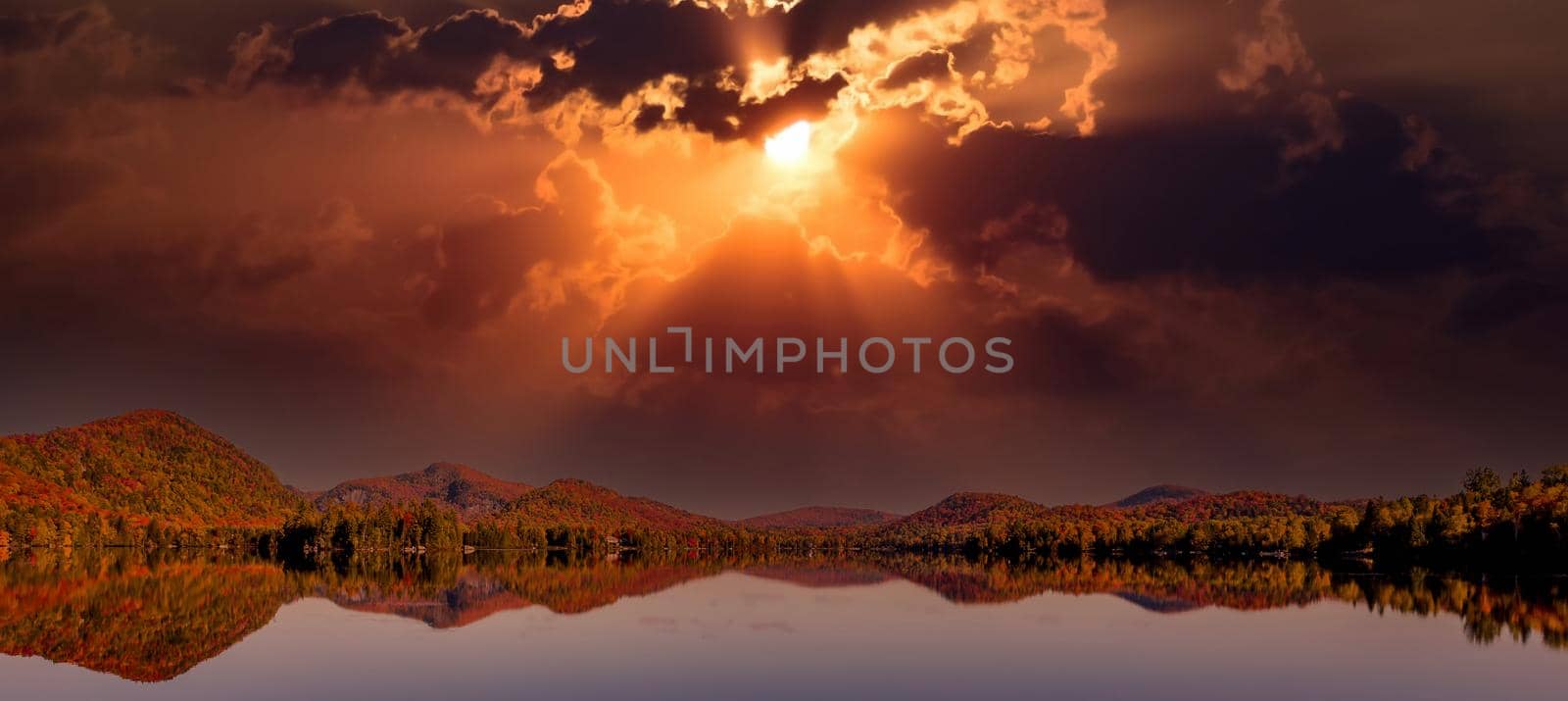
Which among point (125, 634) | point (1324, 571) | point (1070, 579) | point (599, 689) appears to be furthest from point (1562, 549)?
point (125, 634)

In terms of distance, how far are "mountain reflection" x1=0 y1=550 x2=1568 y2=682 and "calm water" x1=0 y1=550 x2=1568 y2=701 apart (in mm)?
374

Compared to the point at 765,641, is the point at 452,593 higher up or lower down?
higher up

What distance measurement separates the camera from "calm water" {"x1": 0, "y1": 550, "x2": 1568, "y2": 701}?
3912 cm

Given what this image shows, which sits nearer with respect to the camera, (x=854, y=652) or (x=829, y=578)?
(x=854, y=652)

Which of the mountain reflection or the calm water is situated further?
the mountain reflection

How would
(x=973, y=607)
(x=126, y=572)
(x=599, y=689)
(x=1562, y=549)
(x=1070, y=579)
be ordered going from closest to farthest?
(x=599, y=689)
(x=973, y=607)
(x=126, y=572)
(x=1070, y=579)
(x=1562, y=549)

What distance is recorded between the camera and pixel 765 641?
52.0 meters

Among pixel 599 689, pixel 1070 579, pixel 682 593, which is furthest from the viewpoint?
pixel 1070 579

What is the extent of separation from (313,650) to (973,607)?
4002 centimetres

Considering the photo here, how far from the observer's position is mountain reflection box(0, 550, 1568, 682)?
4991cm

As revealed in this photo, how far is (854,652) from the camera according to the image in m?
48.0

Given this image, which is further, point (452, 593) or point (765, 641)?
point (452, 593)

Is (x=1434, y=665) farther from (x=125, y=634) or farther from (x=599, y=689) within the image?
(x=125, y=634)

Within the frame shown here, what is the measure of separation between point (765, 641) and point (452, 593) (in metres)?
37.1
